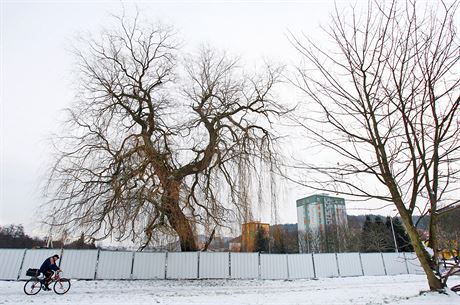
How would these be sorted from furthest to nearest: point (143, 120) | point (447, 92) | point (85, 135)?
point (143, 120) → point (85, 135) → point (447, 92)

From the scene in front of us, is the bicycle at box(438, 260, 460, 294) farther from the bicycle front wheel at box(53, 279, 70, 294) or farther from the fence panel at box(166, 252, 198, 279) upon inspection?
the fence panel at box(166, 252, 198, 279)

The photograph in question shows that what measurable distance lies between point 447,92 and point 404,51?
0.85m

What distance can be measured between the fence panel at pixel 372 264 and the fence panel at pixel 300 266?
411 cm

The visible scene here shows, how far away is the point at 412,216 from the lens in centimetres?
538

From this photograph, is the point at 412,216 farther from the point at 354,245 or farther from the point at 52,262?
the point at 354,245

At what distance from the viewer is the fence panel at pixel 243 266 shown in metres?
14.2

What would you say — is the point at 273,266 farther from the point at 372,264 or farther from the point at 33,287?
the point at 33,287

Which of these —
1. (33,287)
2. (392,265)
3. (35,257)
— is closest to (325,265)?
(392,265)

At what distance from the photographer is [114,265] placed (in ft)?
41.0

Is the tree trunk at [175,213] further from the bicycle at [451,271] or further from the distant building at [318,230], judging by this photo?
the distant building at [318,230]

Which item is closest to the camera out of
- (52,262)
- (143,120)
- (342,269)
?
(52,262)

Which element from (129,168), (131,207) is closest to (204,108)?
(129,168)

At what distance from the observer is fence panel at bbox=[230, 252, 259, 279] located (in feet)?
46.5

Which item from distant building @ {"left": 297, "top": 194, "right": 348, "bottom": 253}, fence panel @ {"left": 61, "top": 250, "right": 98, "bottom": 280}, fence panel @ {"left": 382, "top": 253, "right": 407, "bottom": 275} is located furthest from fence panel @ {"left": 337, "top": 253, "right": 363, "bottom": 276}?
distant building @ {"left": 297, "top": 194, "right": 348, "bottom": 253}
